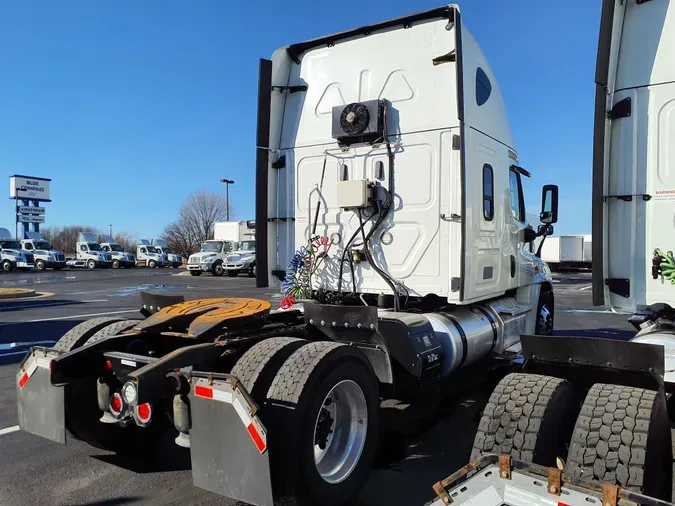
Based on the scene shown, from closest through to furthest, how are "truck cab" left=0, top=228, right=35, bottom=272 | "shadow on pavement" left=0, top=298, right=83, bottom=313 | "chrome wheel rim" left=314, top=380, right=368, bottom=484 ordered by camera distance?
"chrome wheel rim" left=314, top=380, right=368, bottom=484
"shadow on pavement" left=0, top=298, right=83, bottom=313
"truck cab" left=0, top=228, right=35, bottom=272

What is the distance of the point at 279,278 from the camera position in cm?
584

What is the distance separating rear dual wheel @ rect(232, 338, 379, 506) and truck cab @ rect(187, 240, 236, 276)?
101 ft

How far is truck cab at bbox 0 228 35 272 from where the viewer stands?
38812mm

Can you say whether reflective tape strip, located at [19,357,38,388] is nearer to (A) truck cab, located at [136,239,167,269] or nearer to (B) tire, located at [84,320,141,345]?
(B) tire, located at [84,320,141,345]

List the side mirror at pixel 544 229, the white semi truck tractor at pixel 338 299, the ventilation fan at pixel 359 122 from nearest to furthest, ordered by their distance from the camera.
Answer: the white semi truck tractor at pixel 338 299
the ventilation fan at pixel 359 122
the side mirror at pixel 544 229

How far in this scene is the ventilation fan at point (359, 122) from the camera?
16.2 feet

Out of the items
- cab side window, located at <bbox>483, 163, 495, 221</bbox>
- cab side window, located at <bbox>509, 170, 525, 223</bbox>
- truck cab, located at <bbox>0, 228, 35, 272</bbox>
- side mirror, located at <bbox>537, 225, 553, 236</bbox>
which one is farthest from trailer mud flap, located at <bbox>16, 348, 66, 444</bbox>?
truck cab, located at <bbox>0, 228, 35, 272</bbox>

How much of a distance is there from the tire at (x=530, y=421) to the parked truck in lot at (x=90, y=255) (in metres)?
48.1

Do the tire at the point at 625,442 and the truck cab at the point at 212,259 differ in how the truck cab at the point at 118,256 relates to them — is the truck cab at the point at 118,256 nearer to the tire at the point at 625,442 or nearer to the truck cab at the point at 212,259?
the truck cab at the point at 212,259

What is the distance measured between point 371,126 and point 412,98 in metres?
0.48

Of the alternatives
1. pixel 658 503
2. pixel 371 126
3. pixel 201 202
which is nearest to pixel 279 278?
pixel 371 126

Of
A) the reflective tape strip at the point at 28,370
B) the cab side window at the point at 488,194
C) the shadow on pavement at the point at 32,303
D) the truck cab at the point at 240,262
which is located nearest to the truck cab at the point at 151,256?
the truck cab at the point at 240,262

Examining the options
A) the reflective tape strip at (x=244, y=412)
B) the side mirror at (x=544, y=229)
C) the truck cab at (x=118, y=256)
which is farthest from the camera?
the truck cab at (x=118, y=256)

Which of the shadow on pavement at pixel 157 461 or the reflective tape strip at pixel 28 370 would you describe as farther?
the shadow on pavement at pixel 157 461
